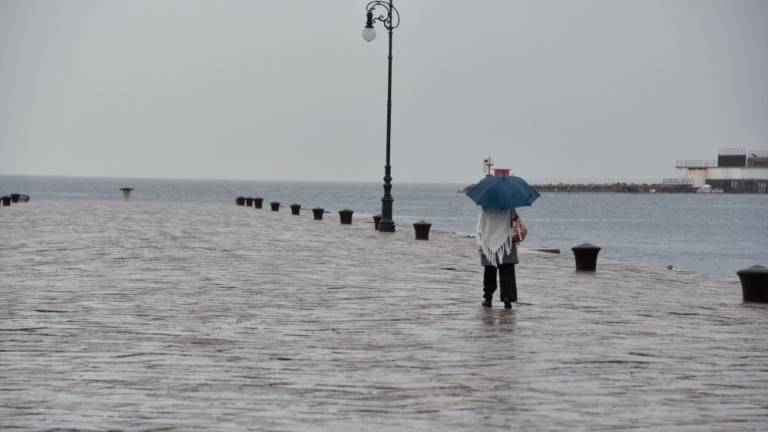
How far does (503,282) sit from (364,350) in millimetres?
3917

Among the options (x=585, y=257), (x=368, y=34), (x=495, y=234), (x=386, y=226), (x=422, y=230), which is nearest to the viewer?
(x=495, y=234)

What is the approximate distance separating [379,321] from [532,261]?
11054 mm

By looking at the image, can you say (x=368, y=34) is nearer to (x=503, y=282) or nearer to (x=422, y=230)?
(x=422, y=230)

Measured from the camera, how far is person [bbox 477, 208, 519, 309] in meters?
12.9

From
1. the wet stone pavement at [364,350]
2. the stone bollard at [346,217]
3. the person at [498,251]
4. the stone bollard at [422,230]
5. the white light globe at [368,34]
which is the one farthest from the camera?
the stone bollard at [346,217]

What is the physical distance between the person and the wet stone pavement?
37 centimetres

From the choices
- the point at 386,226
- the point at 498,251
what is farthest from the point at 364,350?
the point at 386,226

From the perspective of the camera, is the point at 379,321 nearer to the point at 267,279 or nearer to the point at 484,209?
the point at 484,209

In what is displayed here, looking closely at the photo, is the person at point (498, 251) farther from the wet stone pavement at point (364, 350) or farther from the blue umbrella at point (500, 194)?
the wet stone pavement at point (364, 350)

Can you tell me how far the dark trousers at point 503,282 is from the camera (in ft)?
42.2

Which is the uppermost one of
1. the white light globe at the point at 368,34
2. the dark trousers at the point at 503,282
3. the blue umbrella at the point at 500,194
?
the white light globe at the point at 368,34

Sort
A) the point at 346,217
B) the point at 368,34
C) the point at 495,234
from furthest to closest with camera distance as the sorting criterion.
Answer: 1. the point at 346,217
2. the point at 368,34
3. the point at 495,234

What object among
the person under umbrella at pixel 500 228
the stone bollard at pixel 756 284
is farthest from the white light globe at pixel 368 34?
the person under umbrella at pixel 500 228

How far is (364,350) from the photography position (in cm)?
934
